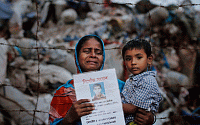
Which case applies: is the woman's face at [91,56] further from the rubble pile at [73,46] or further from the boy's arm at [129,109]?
the rubble pile at [73,46]

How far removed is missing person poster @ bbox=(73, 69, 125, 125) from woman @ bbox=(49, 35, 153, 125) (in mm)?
40

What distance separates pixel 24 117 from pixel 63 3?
129 centimetres

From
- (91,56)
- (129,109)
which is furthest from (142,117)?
(91,56)

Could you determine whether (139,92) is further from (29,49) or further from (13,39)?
(13,39)

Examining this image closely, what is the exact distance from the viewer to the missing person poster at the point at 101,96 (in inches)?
40.9

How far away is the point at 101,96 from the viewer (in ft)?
3.49

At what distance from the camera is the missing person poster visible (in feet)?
3.41

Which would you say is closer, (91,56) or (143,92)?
(143,92)

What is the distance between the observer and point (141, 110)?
1097 millimetres

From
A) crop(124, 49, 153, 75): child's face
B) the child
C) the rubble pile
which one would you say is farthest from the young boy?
the rubble pile

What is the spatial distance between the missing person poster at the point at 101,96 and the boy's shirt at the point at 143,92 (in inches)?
4.5

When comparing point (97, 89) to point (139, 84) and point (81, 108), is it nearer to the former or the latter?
point (81, 108)

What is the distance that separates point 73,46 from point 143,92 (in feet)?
3.25

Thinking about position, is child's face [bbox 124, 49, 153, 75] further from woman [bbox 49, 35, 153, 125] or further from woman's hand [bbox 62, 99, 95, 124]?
woman's hand [bbox 62, 99, 95, 124]
